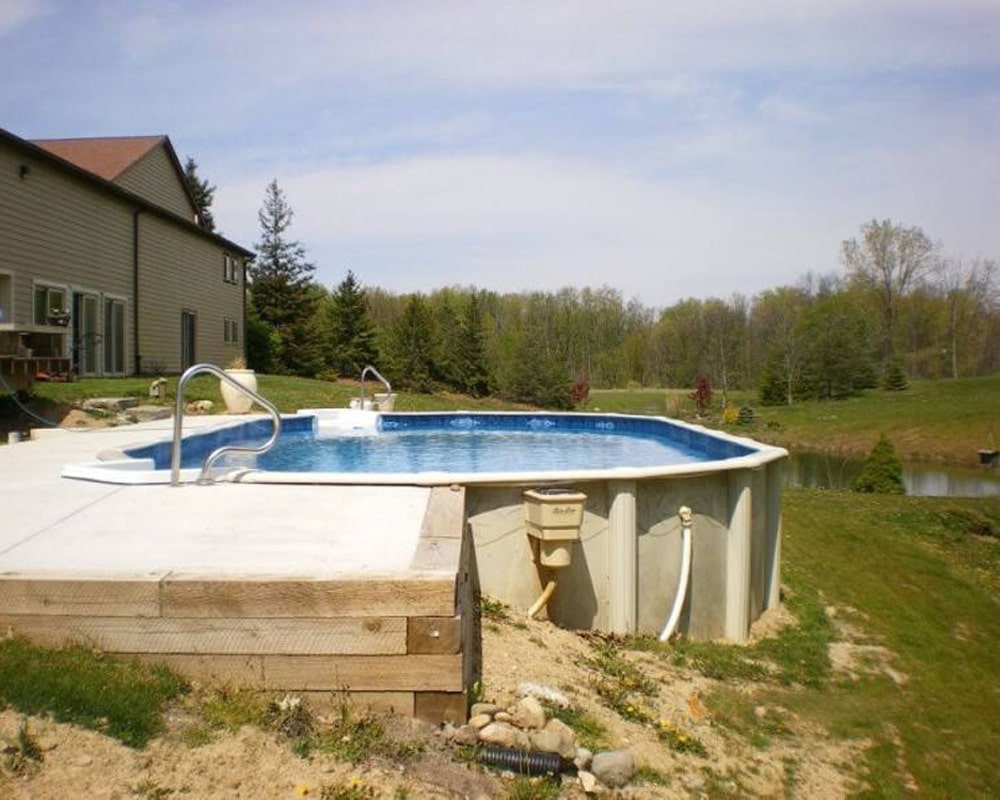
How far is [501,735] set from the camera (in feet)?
8.91

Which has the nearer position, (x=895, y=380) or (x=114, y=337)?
(x=114, y=337)

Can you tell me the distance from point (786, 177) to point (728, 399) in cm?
2221

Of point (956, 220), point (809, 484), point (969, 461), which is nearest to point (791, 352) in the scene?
point (956, 220)

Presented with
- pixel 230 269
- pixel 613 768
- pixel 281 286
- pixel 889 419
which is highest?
pixel 281 286

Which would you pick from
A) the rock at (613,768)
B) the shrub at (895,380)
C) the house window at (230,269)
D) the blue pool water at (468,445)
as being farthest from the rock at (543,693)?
the shrub at (895,380)

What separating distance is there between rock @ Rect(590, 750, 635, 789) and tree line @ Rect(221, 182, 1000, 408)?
1146 inches

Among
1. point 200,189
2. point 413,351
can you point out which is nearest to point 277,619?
point 413,351

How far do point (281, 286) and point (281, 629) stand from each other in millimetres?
32358

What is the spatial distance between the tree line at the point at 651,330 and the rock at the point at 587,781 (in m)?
29.2

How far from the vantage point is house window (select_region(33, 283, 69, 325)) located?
13.5m

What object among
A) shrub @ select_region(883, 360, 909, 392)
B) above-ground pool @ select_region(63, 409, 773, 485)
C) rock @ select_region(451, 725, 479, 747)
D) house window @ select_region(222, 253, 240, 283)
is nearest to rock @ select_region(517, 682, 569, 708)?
rock @ select_region(451, 725, 479, 747)

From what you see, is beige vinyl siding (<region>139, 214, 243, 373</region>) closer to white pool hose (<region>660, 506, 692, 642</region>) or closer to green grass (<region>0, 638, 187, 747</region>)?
white pool hose (<region>660, 506, 692, 642</region>)

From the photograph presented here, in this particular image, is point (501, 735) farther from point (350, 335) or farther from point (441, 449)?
point (350, 335)

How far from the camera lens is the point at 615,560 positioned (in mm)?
4863
